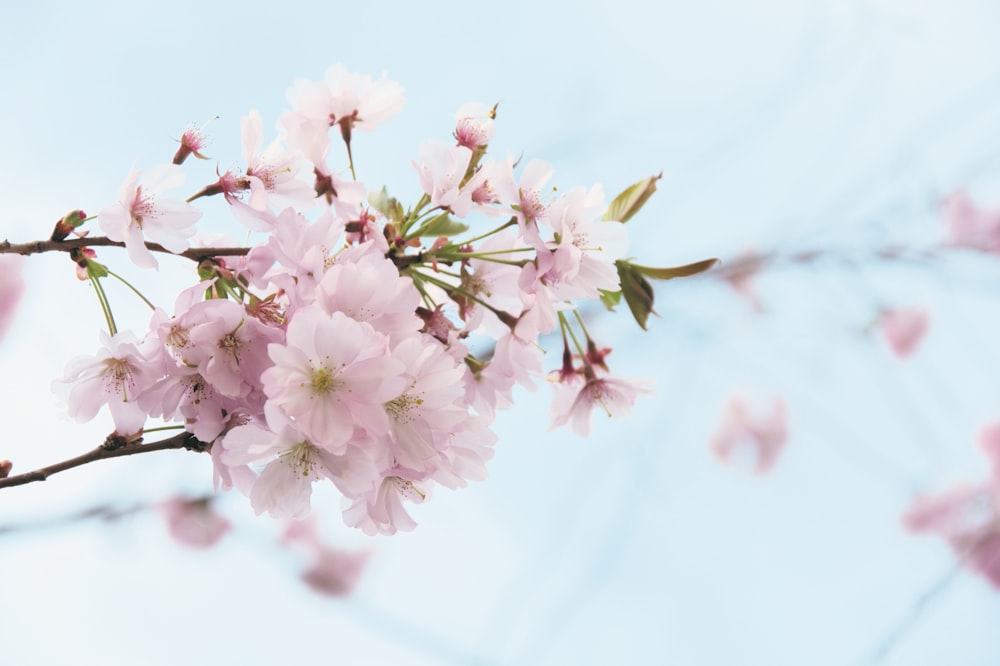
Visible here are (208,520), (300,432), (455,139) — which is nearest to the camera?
(300,432)

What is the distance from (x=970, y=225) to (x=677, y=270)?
3482 millimetres

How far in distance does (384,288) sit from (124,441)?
0.18 metres

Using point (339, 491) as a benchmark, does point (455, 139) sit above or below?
above

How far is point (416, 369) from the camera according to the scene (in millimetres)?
421

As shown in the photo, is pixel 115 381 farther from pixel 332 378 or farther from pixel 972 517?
pixel 972 517

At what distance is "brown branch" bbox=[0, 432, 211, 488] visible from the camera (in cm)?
42

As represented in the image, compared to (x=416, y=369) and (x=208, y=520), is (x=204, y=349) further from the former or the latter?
(x=208, y=520)

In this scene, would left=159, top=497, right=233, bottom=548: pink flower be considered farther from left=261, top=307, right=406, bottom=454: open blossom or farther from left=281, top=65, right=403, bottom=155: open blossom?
left=261, top=307, right=406, bottom=454: open blossom

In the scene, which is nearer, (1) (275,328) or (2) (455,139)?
(1) (275,328)

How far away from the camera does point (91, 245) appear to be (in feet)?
1.55

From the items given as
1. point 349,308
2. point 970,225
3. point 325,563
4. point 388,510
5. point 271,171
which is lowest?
point 325,563

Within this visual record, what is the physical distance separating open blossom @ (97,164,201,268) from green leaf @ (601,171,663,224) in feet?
0.92

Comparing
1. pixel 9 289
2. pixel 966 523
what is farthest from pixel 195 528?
pixel 966 523

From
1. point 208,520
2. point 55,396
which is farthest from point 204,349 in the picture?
point 208,520
